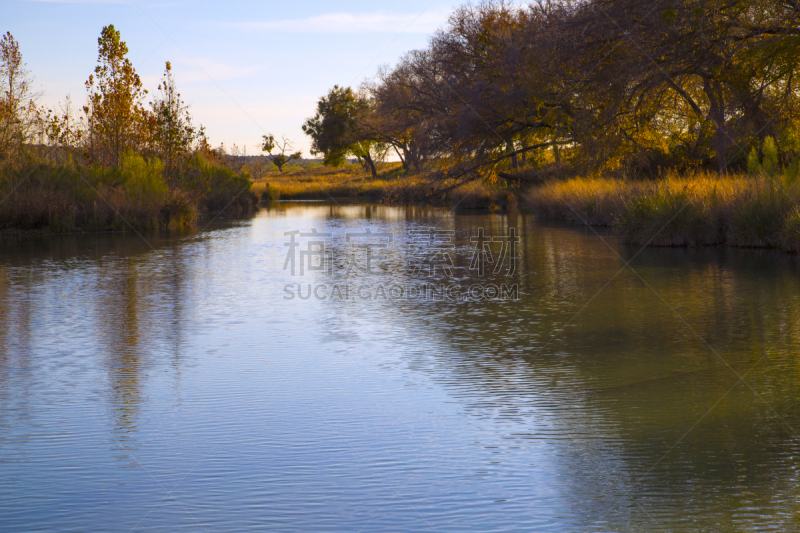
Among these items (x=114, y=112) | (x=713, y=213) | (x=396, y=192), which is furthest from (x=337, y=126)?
(x=713, y=213)

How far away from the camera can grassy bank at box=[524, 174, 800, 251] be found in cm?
1439

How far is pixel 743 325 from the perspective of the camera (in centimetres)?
783

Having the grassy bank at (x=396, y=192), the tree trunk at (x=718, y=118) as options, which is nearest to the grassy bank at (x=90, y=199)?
the grassy bank at (x=396, y=192)

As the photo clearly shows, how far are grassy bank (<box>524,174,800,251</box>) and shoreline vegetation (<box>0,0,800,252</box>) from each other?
3 cm

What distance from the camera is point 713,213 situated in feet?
53.1

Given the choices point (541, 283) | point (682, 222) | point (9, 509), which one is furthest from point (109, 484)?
point (682, 222)

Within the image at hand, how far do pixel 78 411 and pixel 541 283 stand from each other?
748 cm

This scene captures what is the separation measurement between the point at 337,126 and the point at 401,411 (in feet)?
216

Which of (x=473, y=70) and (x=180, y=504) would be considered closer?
(x=180, y=504)

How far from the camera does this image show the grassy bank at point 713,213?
1439 cm

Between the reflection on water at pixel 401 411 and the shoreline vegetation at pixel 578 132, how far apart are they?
22.9ft

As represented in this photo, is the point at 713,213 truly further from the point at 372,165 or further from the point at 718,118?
the point at 372,165

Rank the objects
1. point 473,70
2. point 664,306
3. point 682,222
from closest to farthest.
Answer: point 664,306 < point 682,222 < point 473,70

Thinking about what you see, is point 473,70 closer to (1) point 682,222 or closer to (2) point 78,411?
(1) point 682,222
